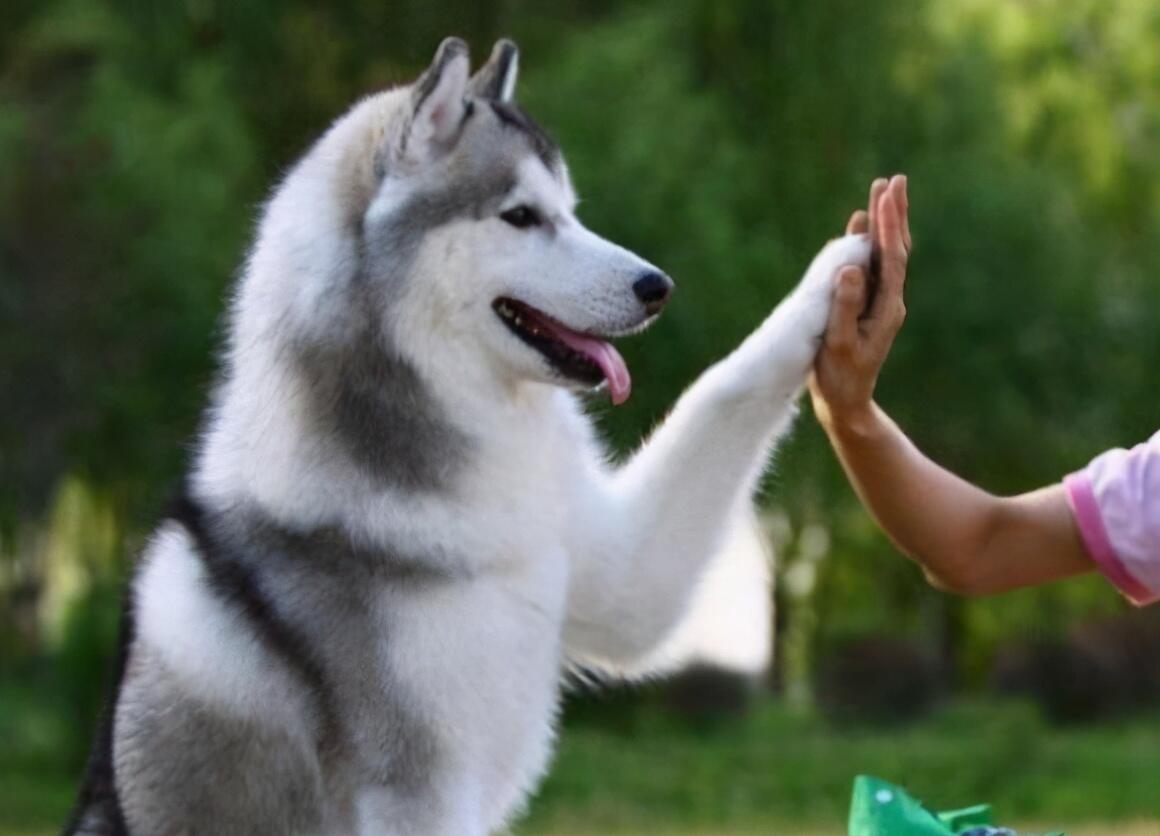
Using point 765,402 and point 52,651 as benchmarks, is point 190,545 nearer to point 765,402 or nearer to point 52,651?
point 765,402

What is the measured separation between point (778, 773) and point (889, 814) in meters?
13.4

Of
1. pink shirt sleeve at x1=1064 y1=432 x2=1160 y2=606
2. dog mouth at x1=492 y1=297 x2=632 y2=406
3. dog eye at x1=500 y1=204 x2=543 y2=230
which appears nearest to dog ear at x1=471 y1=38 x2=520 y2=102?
dog eye at x1=500 y1=204 x2=543 y2=230

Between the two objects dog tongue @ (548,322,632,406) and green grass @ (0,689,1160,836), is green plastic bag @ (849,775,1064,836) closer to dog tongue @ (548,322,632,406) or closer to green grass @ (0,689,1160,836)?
dog tongue @ (548,322,632,406)

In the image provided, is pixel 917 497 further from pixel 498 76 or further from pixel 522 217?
pixel 498 76

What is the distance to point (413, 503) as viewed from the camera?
3.42m

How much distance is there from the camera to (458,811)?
3334 mm

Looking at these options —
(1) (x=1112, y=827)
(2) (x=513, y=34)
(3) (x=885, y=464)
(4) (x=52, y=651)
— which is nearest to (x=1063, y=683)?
(1) (x=1112, y=827)

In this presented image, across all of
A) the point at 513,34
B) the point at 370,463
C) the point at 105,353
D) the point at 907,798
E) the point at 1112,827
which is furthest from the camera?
the point at 513,34

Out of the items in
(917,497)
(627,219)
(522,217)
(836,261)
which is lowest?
(627,219)

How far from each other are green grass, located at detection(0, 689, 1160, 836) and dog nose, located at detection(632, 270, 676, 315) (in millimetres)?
9799

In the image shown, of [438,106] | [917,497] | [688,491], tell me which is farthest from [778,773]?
[438,106]

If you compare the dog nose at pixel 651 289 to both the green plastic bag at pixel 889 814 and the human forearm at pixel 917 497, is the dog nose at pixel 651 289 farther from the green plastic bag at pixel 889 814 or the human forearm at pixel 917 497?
the green plastic bag at pixel 889 814

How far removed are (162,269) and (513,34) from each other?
4345 millimetres

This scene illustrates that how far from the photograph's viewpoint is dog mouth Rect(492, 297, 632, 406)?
346 centimetres
